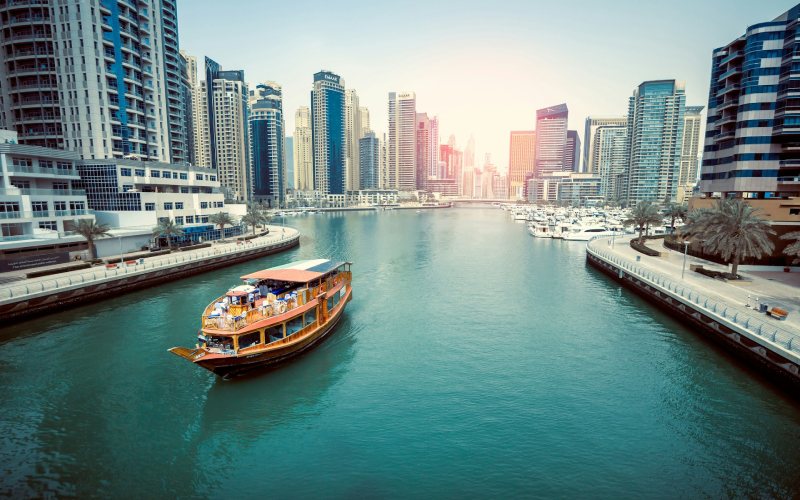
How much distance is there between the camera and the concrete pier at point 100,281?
40.2 meters

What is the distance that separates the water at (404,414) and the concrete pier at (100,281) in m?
2.37

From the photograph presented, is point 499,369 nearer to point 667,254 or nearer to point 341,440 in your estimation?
point 341,440

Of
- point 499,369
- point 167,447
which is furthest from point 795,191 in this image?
point 167,447

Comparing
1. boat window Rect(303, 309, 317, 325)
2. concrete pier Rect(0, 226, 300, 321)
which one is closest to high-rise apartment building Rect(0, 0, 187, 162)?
concrete pier Rect(0, 226, 300, 321)

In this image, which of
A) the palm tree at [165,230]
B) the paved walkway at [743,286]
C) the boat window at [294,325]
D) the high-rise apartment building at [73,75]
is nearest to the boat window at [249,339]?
the boat window at [294,325]

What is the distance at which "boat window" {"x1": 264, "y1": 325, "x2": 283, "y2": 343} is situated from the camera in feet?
98.3

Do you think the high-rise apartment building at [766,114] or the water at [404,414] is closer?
the water at [404,414]

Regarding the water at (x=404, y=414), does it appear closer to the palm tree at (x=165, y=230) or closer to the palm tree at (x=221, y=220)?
the palm tree at (x=165, y=230)

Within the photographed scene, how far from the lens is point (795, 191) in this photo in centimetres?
5703

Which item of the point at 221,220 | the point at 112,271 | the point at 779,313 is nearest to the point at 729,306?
the point at 779,313

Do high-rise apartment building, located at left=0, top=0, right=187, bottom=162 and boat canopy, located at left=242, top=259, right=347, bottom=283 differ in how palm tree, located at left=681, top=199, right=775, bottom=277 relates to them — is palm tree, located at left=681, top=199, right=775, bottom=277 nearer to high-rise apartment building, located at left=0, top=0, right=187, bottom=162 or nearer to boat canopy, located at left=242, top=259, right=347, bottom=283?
boat canopy, located at left=242, top=259, right=347, bottom=283

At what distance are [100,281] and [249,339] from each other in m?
32.1

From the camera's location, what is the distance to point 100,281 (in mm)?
47844

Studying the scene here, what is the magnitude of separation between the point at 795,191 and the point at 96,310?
94.7m
